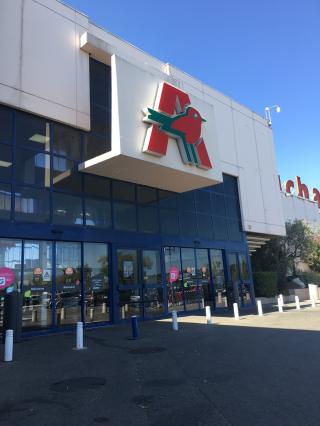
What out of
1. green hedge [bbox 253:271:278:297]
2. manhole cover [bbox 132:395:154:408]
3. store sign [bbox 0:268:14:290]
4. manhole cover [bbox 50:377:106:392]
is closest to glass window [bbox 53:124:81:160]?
store sign [bbox 0:268:14:290]

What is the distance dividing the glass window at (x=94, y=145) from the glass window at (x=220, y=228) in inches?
306

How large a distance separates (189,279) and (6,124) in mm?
10641

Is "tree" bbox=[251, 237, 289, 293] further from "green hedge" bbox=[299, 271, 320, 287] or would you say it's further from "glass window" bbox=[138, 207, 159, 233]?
"glass window" bbox=[138, 207, 159, 233]

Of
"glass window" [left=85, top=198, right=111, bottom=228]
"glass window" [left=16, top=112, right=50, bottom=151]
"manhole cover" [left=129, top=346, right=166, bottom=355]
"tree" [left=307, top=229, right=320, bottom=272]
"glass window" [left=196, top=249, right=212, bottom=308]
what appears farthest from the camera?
"tree" [left=307, top=229, right=320, bottom=272]

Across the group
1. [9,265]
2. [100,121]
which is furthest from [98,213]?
[9,265]

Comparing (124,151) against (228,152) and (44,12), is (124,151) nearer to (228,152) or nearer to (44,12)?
(44,12)

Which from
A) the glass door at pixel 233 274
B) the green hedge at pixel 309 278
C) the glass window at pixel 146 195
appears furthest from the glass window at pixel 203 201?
the green hedge at pixel 309 278

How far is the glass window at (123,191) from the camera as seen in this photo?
16219 millimetres

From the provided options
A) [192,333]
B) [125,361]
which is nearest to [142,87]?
[192,333]

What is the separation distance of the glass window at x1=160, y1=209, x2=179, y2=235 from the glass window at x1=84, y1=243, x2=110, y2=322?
363cm

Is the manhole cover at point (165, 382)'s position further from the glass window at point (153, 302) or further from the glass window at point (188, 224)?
the glass window at point (188, 224)

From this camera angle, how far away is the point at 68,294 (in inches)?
539

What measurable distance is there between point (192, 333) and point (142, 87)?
9.40m

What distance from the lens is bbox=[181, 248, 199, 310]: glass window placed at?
60.6 feet
